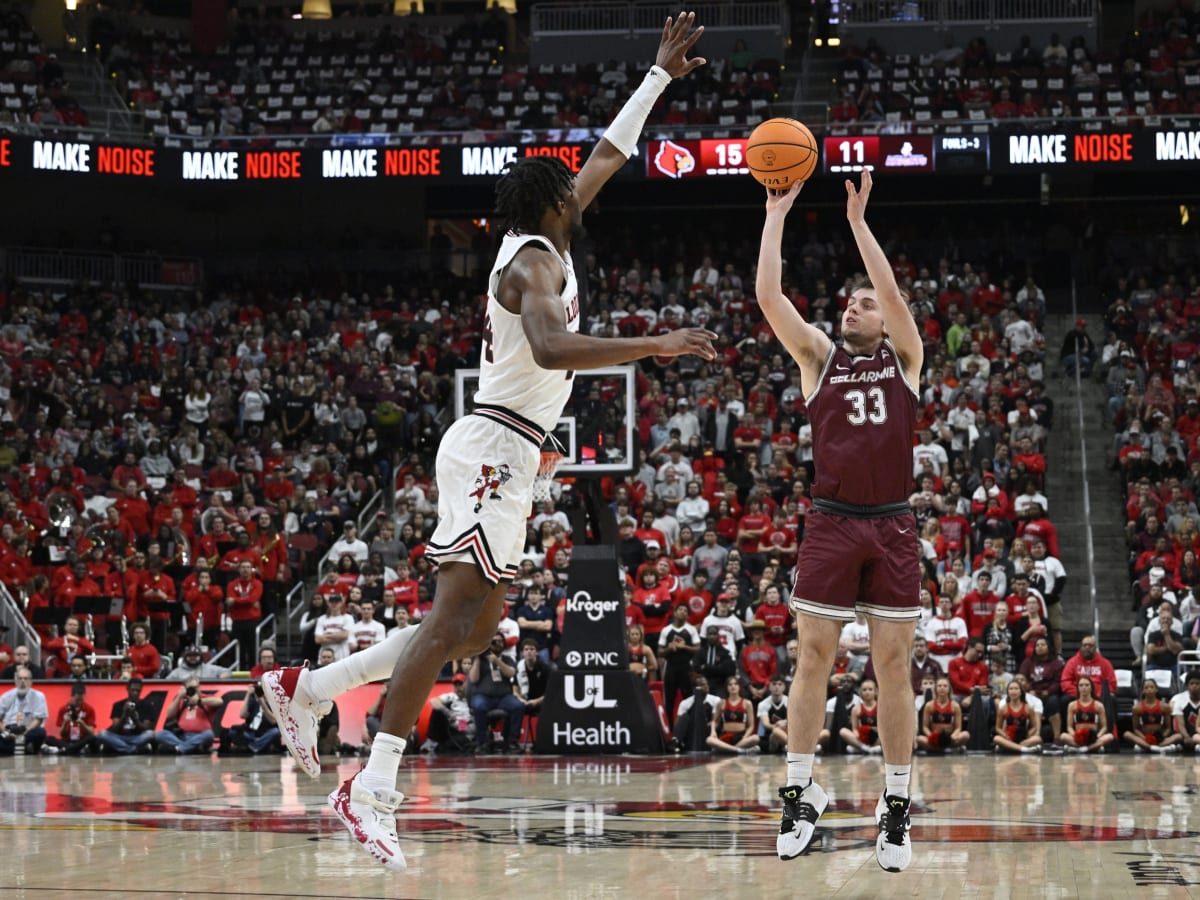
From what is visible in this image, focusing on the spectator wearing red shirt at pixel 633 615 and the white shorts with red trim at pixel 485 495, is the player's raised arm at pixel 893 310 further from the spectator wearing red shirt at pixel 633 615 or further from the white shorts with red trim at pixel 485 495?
the spectator wearing red shirt at pixel 633 615

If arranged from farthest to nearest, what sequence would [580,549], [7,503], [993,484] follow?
[7,503] → [993,484] → [580,549]

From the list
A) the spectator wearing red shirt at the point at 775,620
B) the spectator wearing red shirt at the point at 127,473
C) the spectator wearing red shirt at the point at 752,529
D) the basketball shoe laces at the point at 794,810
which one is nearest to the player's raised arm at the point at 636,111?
the basketball shoe laces at the point at 794,810

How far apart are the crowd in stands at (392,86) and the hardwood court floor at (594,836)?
17310mm

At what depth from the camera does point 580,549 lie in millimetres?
14820

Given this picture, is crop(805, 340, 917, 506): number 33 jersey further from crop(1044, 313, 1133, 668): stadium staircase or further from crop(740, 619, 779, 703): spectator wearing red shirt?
crop(1044, 313, 1133, 668): stadium staircase

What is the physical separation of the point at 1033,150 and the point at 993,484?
9072 mm

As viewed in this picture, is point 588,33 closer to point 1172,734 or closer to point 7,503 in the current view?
point 7,503

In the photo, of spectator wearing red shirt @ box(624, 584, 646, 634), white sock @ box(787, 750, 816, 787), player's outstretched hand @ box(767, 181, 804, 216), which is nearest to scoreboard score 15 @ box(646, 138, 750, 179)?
spectator wearing red shirt @ box(624, 584, 646, 634)

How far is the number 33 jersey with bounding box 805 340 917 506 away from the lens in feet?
A: 21.5

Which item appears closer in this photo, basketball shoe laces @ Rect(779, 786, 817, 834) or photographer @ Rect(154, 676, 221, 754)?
basketball shoe laces @ Rect(779, 786, 817, 834)

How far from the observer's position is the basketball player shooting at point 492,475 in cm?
570

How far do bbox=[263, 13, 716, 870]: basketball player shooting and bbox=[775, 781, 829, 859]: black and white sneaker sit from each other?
137 cm

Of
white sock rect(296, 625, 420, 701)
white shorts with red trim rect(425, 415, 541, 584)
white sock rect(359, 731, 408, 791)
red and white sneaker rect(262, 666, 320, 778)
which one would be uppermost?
white shorts with red trim rect(425, 415, 541, 584)

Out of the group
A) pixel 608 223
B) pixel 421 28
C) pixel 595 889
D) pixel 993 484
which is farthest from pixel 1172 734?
pixel 421 28
